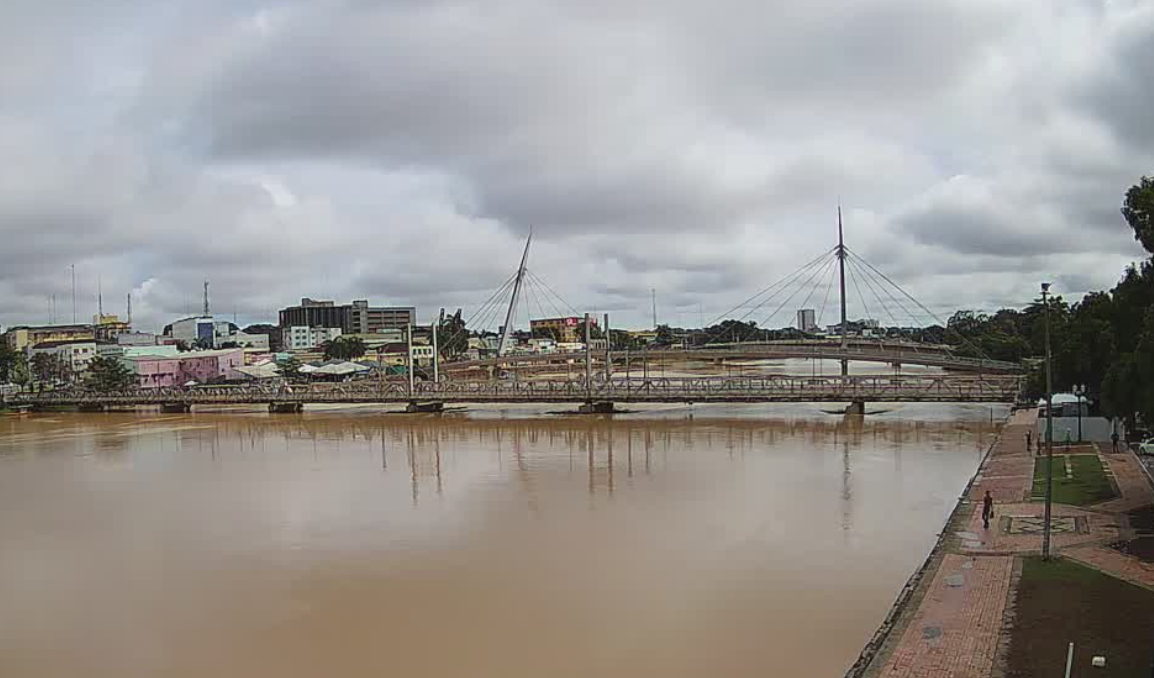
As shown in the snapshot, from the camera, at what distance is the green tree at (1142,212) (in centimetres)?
1273

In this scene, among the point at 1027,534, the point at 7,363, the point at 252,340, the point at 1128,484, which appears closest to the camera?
the point at 1027,534

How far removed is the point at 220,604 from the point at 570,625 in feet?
16.9

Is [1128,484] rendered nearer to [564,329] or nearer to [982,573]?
[982,573]

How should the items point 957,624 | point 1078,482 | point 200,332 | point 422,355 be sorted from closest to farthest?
1. point 957,624
2. point 1078,482
3. point 422,355
4. point 200,332

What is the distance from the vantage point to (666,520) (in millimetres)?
17969

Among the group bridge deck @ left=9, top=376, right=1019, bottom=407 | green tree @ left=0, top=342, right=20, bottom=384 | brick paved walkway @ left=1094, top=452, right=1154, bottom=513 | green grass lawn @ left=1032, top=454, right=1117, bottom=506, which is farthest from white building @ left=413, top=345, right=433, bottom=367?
brick paved walkway @ left=1094, top=452, right=1154, bottom=513

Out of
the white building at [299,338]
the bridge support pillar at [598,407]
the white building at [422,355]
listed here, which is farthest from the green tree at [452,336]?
the bridge support pillar at [598,407]

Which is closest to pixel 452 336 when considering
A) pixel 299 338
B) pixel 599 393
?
pixel 299 338

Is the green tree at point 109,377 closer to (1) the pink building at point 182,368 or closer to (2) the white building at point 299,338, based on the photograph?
(1) the pink building at point 182,368

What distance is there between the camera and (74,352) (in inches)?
3319

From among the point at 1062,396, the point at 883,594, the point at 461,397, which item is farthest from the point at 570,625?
the point at 461,397

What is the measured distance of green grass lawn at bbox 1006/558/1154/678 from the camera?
8.38 meters

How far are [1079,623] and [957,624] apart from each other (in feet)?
3.86

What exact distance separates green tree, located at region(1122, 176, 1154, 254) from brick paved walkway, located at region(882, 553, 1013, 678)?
4875mm
